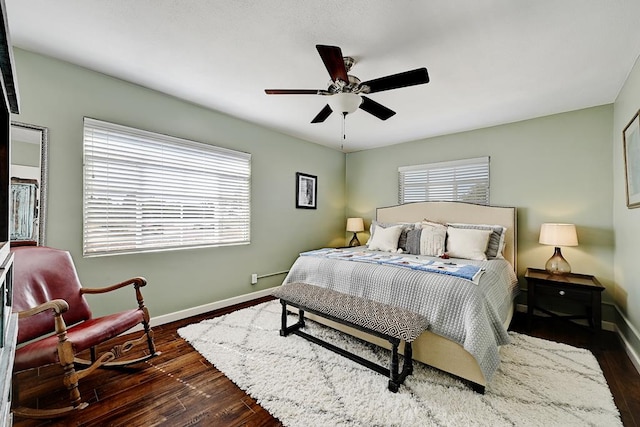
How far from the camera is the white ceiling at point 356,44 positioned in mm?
1769

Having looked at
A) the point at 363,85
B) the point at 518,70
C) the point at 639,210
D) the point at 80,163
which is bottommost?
the point at 639,210

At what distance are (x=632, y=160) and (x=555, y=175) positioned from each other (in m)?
1.02

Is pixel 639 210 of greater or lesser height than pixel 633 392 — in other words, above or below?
above

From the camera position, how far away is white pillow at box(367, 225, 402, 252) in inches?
150

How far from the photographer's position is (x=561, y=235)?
9.91ft

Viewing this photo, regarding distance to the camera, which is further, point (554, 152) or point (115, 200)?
point (554, 152)

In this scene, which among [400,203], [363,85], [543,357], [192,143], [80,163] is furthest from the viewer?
[400,203]

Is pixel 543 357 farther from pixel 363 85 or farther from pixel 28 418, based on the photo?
pixel 28 418

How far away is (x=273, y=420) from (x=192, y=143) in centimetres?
289

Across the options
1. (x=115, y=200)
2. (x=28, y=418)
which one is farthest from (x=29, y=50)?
(x=28, y=418)

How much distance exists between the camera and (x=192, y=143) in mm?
3270

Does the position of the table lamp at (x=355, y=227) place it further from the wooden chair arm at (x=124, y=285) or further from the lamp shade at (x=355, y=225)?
the wooden chair arm at (x=124, y=285)

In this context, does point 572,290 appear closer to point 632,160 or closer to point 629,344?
point 629,344

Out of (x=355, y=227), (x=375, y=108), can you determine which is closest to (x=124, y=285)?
(x=375, y=108)
